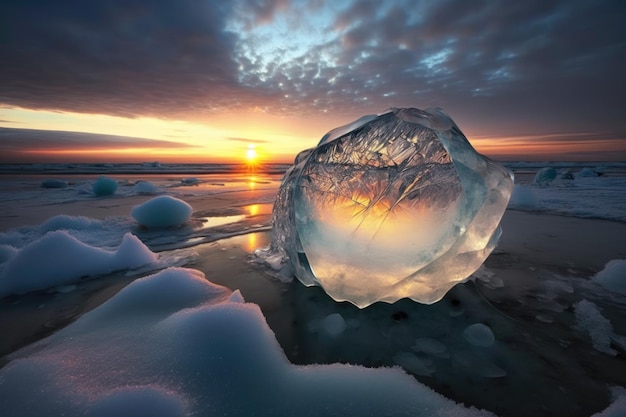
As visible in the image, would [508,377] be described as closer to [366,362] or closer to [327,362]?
[366,362]

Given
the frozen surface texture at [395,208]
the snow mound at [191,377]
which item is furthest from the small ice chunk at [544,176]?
the snow mound at [191,377]

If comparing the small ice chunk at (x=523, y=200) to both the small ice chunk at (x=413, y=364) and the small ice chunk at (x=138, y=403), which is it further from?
the small ice chunk at (x=138, y=403)

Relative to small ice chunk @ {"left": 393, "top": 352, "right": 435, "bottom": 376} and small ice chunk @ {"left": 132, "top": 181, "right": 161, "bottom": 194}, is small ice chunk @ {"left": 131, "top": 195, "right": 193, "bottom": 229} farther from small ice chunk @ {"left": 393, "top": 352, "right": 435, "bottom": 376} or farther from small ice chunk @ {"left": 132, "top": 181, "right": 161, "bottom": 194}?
small ice chunk @ {"left": 132, "top": 181, "right": 161, "bottom": 194}

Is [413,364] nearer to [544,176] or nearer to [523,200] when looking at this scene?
[523,200]

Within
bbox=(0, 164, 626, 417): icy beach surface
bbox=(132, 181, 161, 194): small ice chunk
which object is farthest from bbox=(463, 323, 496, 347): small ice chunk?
bbox=(132, 181, 161, 194): small ice chunk

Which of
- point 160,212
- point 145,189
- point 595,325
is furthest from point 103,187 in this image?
point 595,325

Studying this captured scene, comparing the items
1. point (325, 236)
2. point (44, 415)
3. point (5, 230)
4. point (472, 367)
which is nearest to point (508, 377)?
point (472, 367)
